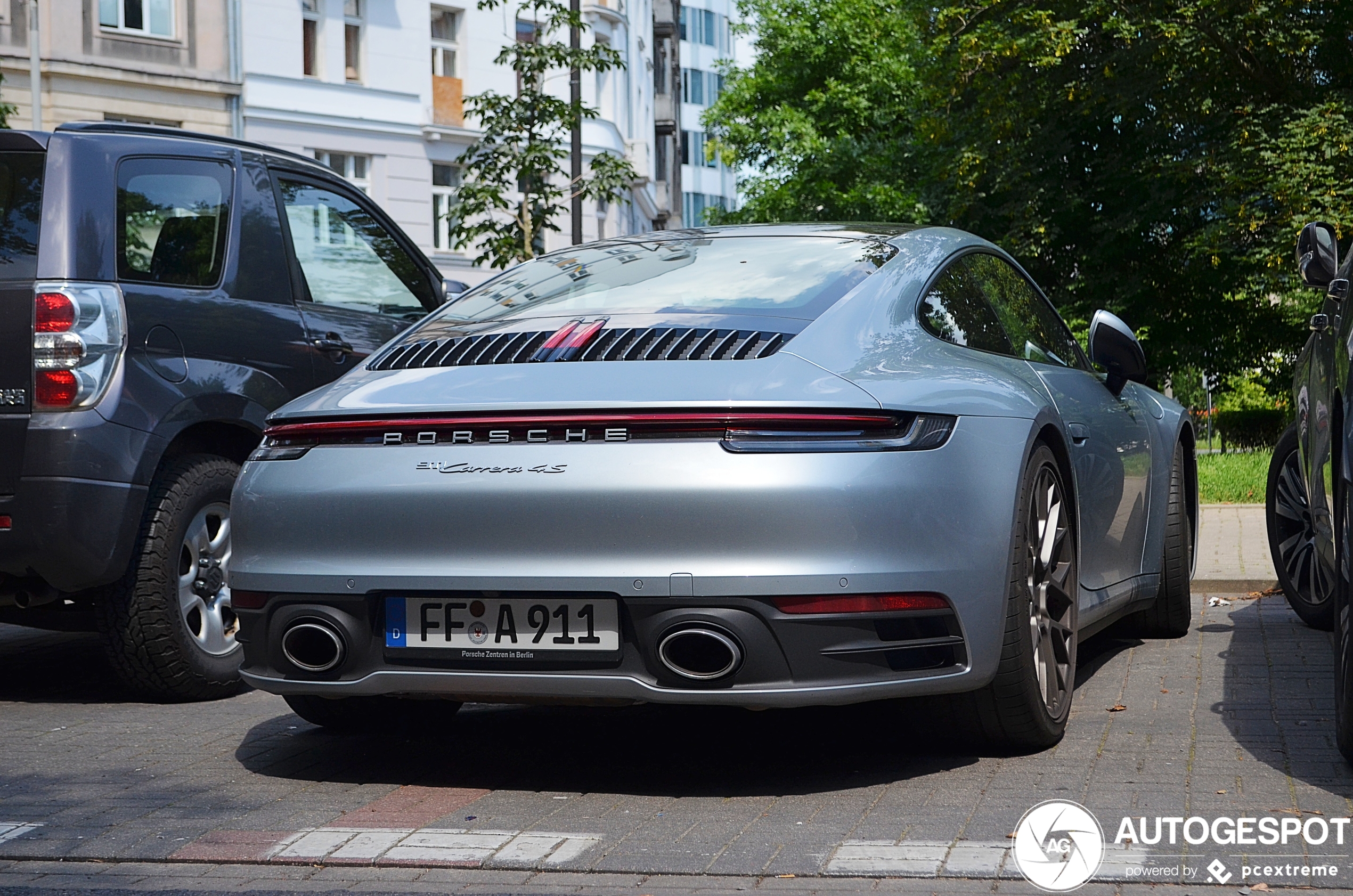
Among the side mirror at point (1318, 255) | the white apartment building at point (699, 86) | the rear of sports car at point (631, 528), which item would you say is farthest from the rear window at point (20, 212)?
the white apartment building at point (699, 86)

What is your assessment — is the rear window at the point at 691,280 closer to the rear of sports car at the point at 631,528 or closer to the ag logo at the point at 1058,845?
the rear of sports car at the point at 631,528

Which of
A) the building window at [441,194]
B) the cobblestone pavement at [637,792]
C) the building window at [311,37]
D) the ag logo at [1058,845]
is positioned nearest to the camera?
the ag logo at [1058,845]

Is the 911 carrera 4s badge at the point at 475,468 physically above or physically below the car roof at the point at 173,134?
below

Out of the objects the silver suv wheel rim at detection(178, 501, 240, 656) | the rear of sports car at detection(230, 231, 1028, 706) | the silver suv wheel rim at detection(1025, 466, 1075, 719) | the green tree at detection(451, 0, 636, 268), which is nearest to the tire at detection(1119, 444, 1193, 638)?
the silver suv wheel rim at detection(1025, 466, 1075, 719)

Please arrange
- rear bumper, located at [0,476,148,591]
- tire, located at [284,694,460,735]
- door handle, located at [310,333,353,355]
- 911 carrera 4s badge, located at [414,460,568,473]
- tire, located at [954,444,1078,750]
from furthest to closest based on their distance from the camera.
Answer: door handle, located at [310,333,353,355]
rear bumper, located at [0,476,148,591]
tire, located at [284,694,460,735]
tire, located at [954,444,1078,750]
911 carrera 4s badge, located at [414,460,568,473]

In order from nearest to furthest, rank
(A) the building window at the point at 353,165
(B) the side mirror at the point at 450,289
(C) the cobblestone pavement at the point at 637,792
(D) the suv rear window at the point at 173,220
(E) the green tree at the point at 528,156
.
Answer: (C) the cobblestone pavement at the point at 637,792 < (D) the suv rear window at the point at 173,220 < (B) the side mirror at the point at 450,289 < (E) the green tree at the point at 528,156 < (A) the building window at the point at 353,165

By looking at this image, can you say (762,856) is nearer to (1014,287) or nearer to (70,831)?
(70,831)

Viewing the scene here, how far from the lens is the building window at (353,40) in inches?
1363

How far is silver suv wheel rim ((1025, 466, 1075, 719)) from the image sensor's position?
14.0 feet

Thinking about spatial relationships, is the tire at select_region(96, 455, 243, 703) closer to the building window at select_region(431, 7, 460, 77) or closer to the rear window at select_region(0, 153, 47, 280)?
the rear window at select_region(0, 153, 47, 280)

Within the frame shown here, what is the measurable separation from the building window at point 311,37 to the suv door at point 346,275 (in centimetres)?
2812

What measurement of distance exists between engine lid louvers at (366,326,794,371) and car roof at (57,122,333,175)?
1.92 metres

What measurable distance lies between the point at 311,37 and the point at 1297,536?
99.4 ft

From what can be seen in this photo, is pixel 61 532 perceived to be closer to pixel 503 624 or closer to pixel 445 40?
pixel 503 624
